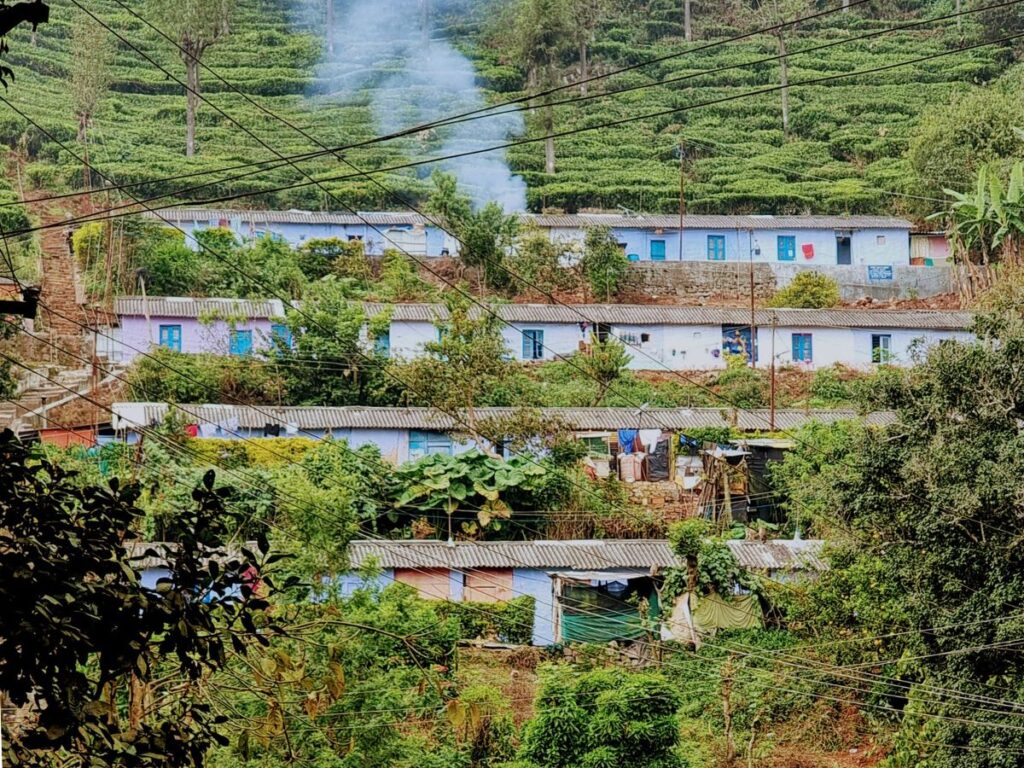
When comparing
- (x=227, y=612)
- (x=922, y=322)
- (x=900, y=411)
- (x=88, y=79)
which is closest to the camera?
(x=227, y=612)

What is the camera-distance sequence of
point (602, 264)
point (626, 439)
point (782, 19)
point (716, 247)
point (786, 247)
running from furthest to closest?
point (782, 19) → point (716, 247) → point (786, 247) → point (602, 264) → point (626, 439)

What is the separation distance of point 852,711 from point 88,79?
29.1 m

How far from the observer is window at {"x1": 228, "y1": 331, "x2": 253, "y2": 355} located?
2678cm

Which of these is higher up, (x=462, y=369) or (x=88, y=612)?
(x=462, y=369)

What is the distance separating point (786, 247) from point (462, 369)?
491 inches

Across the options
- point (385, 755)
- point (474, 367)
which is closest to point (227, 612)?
point (385, 755)

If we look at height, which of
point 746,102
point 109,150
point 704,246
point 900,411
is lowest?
point 900,411

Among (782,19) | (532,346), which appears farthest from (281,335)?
(782,19)

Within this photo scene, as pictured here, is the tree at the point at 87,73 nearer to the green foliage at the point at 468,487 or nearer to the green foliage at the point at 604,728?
the green foliage at the point at 468,487

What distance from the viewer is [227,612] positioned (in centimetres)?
493

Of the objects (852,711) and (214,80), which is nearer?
(852,711)

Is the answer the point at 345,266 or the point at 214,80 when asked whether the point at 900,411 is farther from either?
the point at 214,80

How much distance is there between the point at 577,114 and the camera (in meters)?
47.8

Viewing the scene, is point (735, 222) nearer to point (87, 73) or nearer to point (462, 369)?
point (462, 369)
